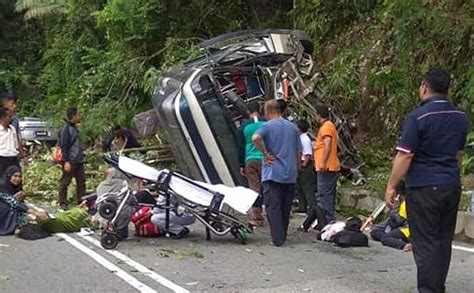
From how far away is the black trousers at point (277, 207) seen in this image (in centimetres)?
913

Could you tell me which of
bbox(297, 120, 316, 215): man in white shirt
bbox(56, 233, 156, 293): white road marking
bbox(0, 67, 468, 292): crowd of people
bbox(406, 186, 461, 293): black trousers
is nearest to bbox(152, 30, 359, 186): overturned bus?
bbox(0, 67, 468, 292): crowd of people

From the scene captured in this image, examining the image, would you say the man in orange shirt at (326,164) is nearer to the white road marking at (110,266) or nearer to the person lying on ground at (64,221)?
the white road marking at (110,266)

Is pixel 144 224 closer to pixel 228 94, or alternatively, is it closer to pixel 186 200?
pixel 186 200

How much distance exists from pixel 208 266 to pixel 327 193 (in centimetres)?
248

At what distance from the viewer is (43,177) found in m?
15.4

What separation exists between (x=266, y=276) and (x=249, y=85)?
18.8 feet

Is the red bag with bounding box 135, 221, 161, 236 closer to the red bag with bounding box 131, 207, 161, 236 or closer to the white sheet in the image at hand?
the red bag with bounding box 131, 207, 161, 236

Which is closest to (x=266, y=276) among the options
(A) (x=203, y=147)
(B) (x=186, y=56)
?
(A) (x=203, y=147)

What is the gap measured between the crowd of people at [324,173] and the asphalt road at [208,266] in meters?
0.39

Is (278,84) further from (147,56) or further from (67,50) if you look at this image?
(67,50)

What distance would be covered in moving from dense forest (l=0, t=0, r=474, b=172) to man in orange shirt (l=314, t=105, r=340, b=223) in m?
2.59

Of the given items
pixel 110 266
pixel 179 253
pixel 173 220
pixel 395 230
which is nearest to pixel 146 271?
pixel 110 266

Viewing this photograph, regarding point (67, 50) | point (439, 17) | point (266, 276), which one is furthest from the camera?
point (67, 50)

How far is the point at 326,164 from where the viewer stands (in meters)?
9.75
